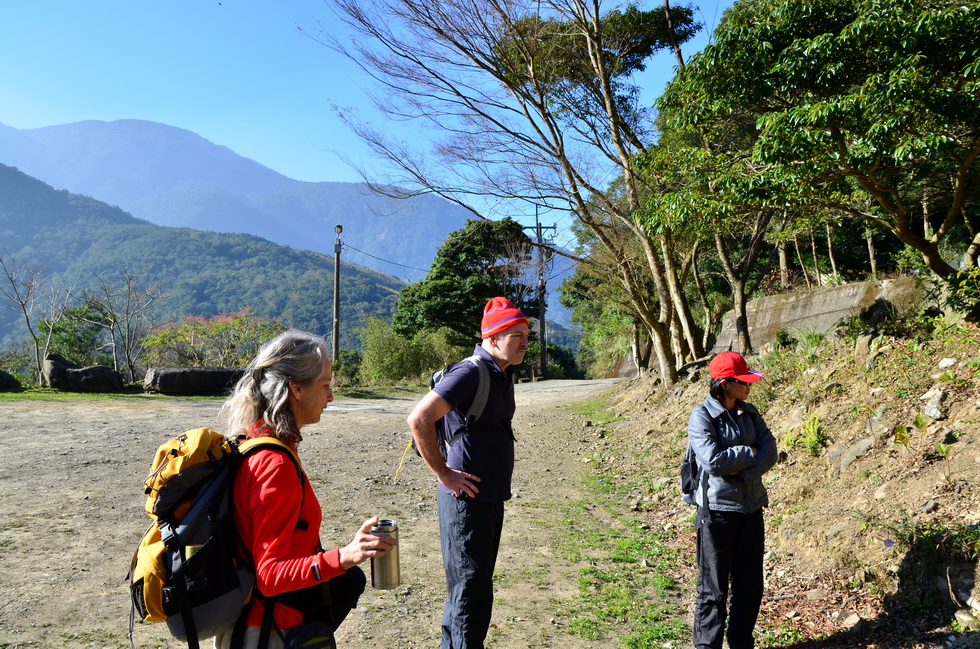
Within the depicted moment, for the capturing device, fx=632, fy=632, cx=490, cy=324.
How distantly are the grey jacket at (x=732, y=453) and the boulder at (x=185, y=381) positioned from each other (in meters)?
15.5

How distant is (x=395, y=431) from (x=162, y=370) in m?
9.11

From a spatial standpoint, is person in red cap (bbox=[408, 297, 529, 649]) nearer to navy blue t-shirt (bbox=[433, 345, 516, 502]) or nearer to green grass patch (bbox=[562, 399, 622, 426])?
navy blue t-shirt (bbox=[433, 345, 516, 502])

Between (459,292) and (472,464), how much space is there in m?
28.0

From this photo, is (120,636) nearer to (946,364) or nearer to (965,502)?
(965,502)

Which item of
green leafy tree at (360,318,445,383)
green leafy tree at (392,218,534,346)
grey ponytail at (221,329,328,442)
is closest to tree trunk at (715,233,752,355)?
grey ponytail at (221,329,328,442)

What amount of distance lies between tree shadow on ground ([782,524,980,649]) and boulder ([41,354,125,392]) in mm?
18110

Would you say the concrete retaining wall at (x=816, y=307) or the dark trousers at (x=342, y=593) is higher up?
the concrete retaining wall at (x=816, y=307)

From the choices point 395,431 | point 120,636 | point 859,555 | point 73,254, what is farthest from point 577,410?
point 73,254

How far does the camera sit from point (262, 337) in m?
24.2

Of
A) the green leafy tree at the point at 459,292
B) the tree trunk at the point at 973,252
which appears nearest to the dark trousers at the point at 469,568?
the tree trunk at the point at 973,252

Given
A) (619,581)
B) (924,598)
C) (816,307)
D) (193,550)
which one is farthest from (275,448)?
(816,307)

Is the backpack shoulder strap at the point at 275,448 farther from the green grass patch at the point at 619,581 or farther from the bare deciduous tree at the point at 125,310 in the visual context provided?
the bare deciduous tree at the point at 125,310

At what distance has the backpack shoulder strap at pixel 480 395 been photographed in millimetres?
2748

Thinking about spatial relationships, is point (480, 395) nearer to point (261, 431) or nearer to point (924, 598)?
point (261, 431)
